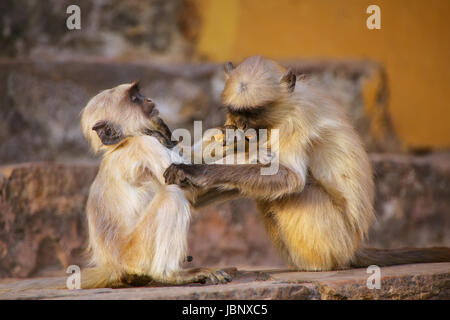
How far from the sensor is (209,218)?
907 cm

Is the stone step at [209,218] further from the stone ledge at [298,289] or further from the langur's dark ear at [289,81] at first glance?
the langur's dark ear at [289,81]

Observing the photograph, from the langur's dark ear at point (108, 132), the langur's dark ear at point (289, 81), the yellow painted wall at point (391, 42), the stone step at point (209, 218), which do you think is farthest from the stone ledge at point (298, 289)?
the yellow painted wall at point (391, 42)

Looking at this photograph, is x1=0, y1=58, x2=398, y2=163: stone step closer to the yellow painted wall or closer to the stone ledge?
the yellow painted wall

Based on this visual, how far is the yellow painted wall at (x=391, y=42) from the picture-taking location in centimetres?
1068

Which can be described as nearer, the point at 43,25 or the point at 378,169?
the point at 378,169

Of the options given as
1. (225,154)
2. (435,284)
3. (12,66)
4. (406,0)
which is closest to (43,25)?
(12,66)

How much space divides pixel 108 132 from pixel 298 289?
5.75 feet

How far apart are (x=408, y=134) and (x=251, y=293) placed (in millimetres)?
6786

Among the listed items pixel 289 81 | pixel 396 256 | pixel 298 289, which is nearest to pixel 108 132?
pixel 289 81

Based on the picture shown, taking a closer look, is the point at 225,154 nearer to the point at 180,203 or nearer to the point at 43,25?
the point at 180,203

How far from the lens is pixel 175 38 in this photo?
37.7 feet

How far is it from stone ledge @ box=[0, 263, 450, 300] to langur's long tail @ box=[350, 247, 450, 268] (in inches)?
9.9

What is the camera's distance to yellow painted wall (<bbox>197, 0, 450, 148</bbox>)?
10.7m

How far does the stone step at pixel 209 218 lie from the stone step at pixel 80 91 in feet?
3.32
